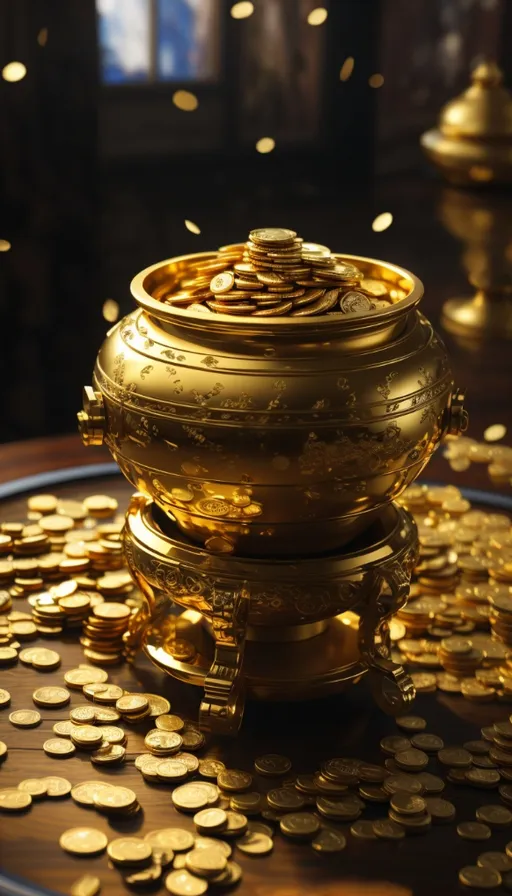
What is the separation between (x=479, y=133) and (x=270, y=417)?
2.36 m

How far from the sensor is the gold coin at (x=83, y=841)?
45.8 inches

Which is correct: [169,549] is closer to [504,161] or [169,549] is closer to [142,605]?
[142,605]

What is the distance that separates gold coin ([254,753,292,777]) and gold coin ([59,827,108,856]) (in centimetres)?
18

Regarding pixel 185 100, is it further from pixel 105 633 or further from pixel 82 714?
pixel 82 714

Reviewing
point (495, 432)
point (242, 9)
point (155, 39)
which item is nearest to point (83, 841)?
point (495, 432)

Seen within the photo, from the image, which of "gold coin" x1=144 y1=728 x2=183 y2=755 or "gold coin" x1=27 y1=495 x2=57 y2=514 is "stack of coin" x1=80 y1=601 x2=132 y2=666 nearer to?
"gold coin" x1=144 y1=728 x2=183 y2=755

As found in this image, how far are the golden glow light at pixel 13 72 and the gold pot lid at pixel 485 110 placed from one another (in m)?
1.34

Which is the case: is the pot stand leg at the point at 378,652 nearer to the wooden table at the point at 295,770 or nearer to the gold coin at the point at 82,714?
the wooden table at the point at 295,770

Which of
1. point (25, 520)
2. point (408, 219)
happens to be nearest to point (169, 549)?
point (25, 520)

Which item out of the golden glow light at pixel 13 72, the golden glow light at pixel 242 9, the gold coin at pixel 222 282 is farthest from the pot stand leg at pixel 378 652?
the golden glow light at pixel 242 9

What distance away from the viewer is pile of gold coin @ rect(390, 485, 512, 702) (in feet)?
4.90

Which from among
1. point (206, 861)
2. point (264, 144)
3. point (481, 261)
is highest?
point (206, 861)

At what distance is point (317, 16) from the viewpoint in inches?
151

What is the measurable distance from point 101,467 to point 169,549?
62 centimetres
